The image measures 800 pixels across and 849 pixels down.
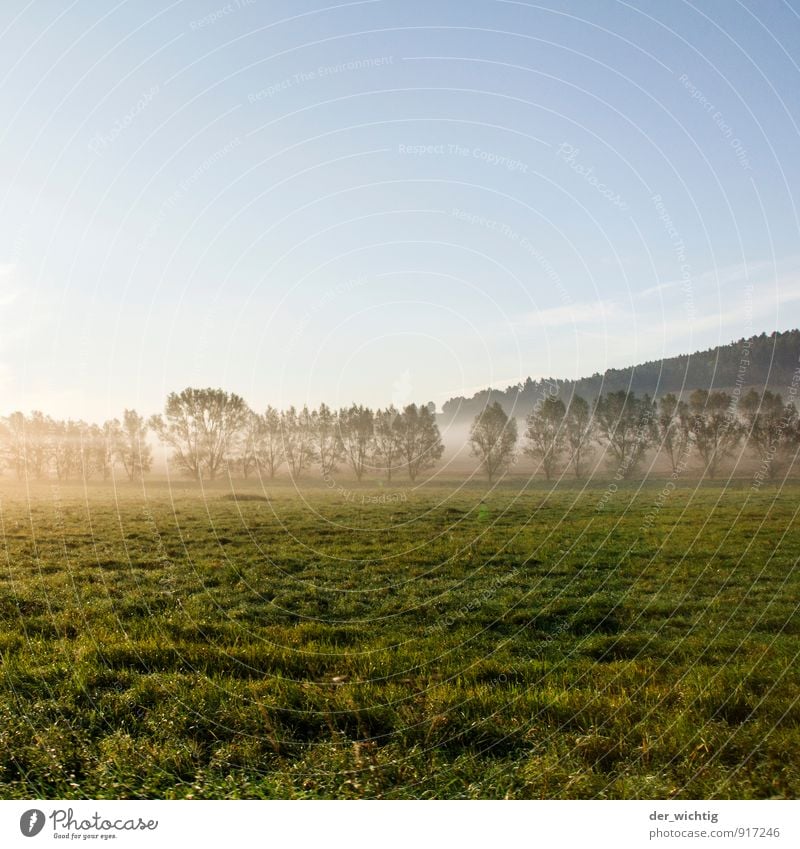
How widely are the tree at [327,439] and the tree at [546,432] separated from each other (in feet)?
80.5

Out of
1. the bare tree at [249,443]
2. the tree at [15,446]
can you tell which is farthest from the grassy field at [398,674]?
the tree at [15,446]

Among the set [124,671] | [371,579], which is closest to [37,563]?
[371,579]

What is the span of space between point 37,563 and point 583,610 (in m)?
13.8

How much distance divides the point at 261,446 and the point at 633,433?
4701cm

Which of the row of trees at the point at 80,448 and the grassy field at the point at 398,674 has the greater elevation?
the row of trees at the point at 80,448

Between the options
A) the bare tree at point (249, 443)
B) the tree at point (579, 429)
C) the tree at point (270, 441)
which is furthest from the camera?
the tree at point (579, 429)

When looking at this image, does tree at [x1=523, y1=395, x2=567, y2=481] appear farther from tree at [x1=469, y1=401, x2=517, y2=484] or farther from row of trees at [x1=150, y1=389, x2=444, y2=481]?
row of trees at [x1=150, y1=389, x2=444, y2=481]

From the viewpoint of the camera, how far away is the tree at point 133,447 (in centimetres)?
8069

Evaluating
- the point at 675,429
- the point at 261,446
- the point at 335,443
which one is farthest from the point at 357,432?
the point at 675,429

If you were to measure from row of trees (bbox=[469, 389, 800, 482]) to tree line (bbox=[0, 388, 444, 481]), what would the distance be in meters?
8.24

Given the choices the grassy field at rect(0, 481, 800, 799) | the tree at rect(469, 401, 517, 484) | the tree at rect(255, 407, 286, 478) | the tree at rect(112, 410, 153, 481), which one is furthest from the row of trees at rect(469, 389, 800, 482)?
the grassy field at rect(0, 481, 800, 799)

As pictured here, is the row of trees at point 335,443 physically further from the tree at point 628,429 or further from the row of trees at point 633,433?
the tree at point 628,429
